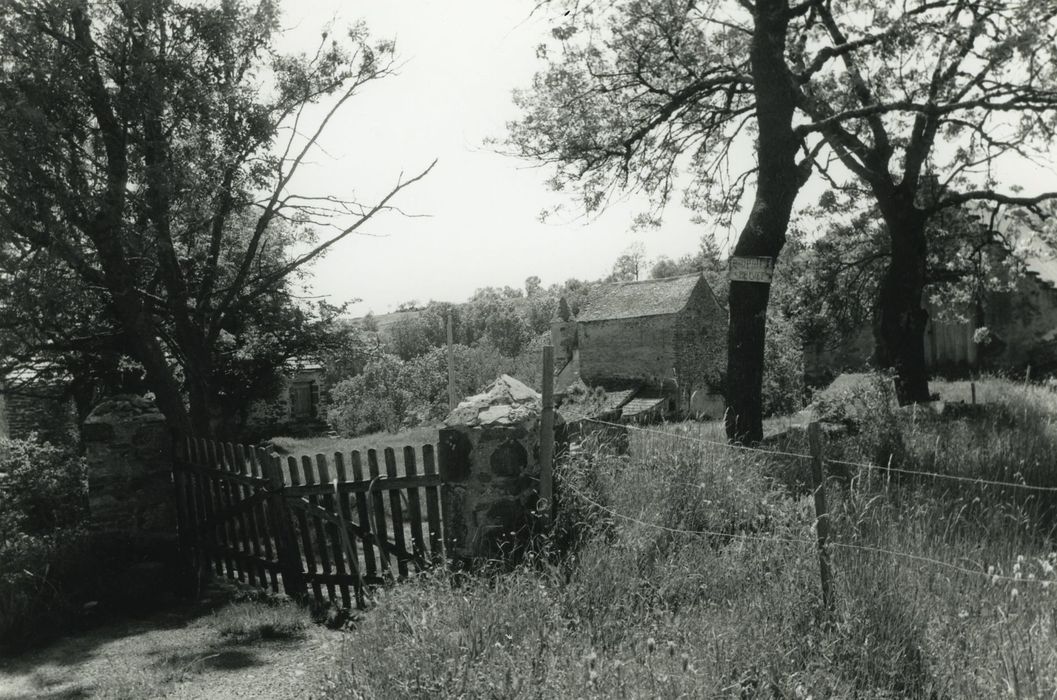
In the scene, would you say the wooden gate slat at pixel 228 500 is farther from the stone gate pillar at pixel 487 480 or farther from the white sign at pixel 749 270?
the white sign at pixel 749 270

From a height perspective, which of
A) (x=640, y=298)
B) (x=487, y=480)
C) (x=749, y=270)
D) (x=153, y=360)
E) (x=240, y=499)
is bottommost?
(x=240, y=499)

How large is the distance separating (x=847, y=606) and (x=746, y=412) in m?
5.77

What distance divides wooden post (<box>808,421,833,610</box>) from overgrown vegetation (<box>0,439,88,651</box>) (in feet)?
19.8

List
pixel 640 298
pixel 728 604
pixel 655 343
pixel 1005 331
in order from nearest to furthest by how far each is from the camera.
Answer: pixel 728 604
pixel 1005 331
pixel 655 343
pixel 640 298

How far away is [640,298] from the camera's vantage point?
39.3 m

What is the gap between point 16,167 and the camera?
340 inches

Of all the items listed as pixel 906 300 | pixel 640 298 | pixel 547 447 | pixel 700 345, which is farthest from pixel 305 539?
pixel 640 298

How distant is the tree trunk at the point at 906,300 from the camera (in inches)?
550

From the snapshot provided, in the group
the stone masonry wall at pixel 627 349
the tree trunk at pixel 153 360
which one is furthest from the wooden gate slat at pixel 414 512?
the stone masonry wall at pixel 627 349

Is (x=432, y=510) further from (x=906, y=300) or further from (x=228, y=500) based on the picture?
(x=906, y=300)

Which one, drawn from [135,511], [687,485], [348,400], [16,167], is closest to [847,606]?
[687,485]

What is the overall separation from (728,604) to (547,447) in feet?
5.74

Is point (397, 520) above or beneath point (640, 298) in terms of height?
beneath

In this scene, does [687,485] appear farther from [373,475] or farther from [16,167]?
[16,167]
